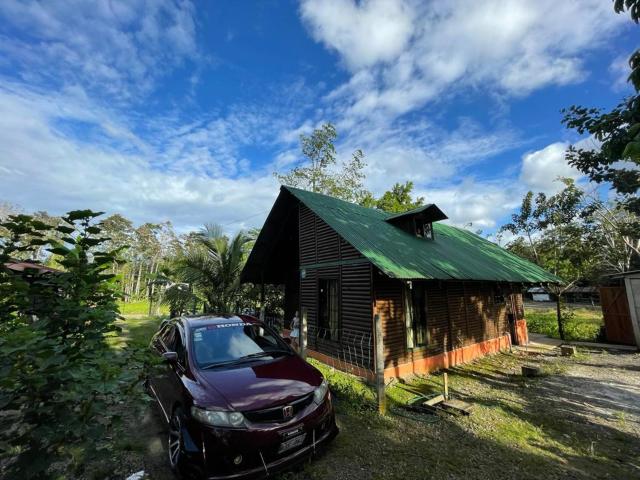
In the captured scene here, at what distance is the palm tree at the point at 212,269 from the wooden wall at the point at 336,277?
329 cm

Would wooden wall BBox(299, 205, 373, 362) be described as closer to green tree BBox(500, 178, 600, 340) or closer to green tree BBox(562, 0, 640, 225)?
green tree BBox(562, 0, 640, 225)

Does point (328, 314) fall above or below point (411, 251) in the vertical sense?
below

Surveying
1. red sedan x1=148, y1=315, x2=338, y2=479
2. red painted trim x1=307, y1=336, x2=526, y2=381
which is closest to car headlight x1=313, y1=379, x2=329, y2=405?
red sedan x1=148, y1=315, x2=338, y2=479

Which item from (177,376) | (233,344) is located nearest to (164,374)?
(177,376)

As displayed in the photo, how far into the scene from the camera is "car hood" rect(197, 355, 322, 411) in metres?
3.54

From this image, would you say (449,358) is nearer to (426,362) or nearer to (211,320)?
(426,362)

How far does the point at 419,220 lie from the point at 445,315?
3718mm

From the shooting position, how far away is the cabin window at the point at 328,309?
9.68 meters

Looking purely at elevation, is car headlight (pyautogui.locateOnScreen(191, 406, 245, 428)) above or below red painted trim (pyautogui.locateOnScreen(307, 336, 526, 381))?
above

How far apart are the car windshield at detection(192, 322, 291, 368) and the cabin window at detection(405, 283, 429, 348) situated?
5.04m

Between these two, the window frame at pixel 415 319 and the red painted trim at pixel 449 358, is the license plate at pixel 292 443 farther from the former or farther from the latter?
the window frame at pixel 415 319

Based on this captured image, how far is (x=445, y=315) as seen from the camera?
33.5ft

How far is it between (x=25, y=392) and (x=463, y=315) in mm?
11511

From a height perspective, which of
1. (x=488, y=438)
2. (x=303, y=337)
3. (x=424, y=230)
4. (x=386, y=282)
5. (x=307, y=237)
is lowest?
(x=488, y=438)
